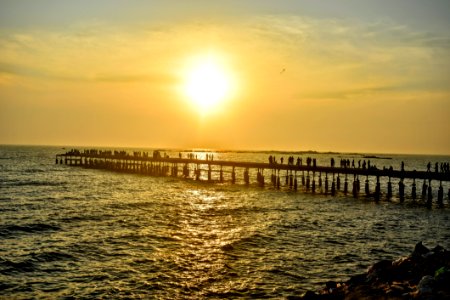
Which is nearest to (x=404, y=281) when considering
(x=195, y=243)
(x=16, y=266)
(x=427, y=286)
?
(x=427, y=286)

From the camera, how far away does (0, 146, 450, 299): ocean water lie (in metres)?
18.6

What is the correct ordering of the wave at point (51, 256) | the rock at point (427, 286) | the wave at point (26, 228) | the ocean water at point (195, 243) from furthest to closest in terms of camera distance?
the wave at point (26, 228)
the wave at point (51, 256)
the ocean water at point (195, 243)
the rock at point (427, 286)

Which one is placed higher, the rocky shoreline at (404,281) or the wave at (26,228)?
the rocky shoreline at (404,281)

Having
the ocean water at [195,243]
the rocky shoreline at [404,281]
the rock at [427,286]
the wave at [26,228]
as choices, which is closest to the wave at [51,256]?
the ocean water at [195,243]

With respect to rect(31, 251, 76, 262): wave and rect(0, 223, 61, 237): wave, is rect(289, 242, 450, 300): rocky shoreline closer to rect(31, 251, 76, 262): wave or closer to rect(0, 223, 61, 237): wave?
rect(31, 251, 76, 262): wave

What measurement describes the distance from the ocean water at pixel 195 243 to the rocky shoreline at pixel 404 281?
3.80m

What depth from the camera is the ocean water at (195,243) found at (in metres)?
18.6

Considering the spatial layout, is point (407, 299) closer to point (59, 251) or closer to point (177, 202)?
point (59, 251)

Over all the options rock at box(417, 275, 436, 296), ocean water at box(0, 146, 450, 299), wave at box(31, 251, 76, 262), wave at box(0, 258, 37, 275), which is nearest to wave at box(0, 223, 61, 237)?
ocean water at box(0, 146, 450, 299)

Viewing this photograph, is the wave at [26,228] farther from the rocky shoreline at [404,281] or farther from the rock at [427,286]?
the rock at [427,286]

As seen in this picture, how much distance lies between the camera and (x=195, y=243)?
87.4 feet

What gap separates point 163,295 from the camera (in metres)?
17.4

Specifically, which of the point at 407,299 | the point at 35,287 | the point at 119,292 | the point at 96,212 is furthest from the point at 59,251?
the point at 407,299

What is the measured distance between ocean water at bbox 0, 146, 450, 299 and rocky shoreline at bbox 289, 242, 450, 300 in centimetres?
380
